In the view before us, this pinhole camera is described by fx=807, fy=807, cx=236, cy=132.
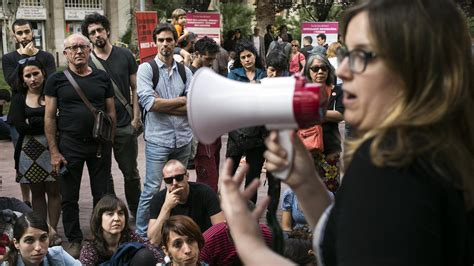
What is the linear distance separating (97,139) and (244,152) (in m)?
1.36

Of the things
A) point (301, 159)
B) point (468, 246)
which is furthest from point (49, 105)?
point (468, 246)

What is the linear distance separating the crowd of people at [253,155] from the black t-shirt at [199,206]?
0.04 ft

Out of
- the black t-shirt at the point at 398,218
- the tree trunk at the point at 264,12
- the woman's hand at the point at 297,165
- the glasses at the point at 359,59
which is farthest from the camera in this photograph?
the tree trunk at the point at 264,12

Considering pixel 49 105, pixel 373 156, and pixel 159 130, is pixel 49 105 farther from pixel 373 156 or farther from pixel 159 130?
pixel 373 156

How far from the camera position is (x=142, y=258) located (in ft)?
16.7

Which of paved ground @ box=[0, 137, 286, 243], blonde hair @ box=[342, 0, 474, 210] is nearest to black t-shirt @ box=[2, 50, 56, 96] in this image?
paved ground @ box=[0, 137, 286, 243]

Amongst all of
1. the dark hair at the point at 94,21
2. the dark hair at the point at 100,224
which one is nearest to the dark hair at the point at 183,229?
the dark hair at the point at 100,224

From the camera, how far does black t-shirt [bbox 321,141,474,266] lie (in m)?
1.47

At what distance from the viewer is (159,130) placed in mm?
6816

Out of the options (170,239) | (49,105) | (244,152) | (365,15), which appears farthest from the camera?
(244,152)

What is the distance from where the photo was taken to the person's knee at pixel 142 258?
5.09 metres

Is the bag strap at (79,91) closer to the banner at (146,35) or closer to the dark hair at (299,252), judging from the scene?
the dark hair at (299,252)

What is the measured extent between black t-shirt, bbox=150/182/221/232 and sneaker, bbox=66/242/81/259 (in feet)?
3.07

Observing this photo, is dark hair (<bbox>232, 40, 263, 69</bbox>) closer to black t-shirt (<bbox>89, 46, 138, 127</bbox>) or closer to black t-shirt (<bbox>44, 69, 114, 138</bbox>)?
black t-shirt (<bbox>89, 46, 138, 127</bbox>)
